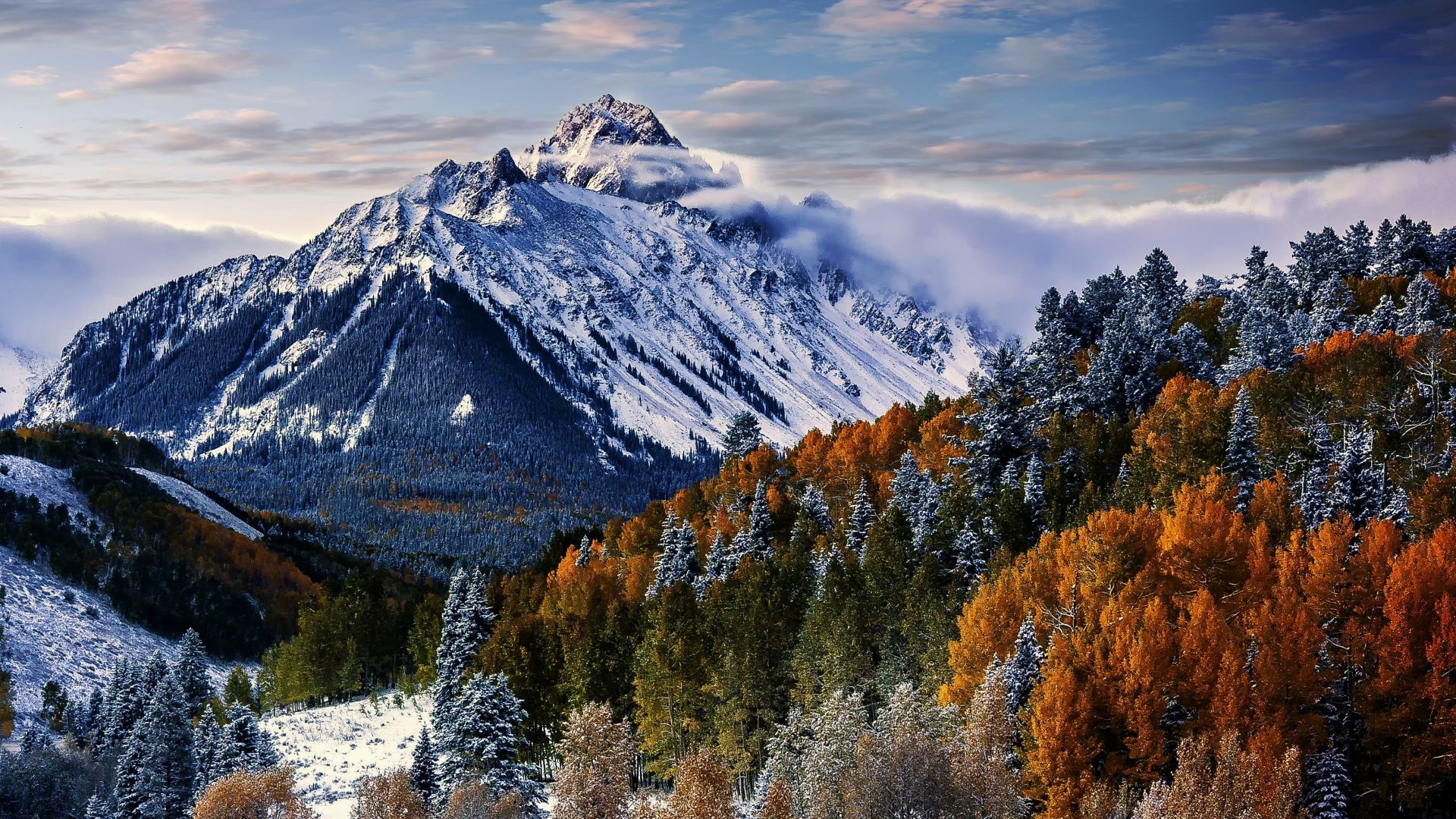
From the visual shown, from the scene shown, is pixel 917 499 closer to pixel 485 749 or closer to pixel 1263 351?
pixel 1263 351

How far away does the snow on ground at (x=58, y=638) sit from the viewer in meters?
154

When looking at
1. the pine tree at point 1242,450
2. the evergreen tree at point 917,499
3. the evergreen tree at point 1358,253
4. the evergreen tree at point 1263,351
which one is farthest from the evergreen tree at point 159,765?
the evergreen tree at point 1358,253

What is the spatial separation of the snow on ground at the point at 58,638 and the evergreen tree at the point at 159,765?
73.4m

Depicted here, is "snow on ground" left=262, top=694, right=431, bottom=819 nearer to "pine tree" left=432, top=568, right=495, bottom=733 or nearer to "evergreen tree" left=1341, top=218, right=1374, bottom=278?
"pine tree" left=432, top=568, right=495, bottom=733

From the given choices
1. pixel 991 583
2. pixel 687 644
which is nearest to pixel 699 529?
pixel 687 644

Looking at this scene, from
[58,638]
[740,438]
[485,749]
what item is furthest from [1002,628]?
[58,638]

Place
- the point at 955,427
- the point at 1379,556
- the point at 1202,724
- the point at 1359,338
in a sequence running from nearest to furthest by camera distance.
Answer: the point at 1202,724, the point at 1379,556, the point at 1359,338, the point at 955,427

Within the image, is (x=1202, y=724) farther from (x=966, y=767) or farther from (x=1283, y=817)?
(x=966, y=767)

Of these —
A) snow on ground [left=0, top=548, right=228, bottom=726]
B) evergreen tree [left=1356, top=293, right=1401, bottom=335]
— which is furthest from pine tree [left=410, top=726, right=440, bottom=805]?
snow on ground [left=0, top=548, right=228, bottom=726]

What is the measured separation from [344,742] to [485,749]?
104ft

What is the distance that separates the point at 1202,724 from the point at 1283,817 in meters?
9.36

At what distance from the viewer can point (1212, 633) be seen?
60094 mm

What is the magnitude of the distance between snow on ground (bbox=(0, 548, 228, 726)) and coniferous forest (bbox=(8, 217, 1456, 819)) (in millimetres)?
14899

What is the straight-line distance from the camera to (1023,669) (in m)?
65.1
